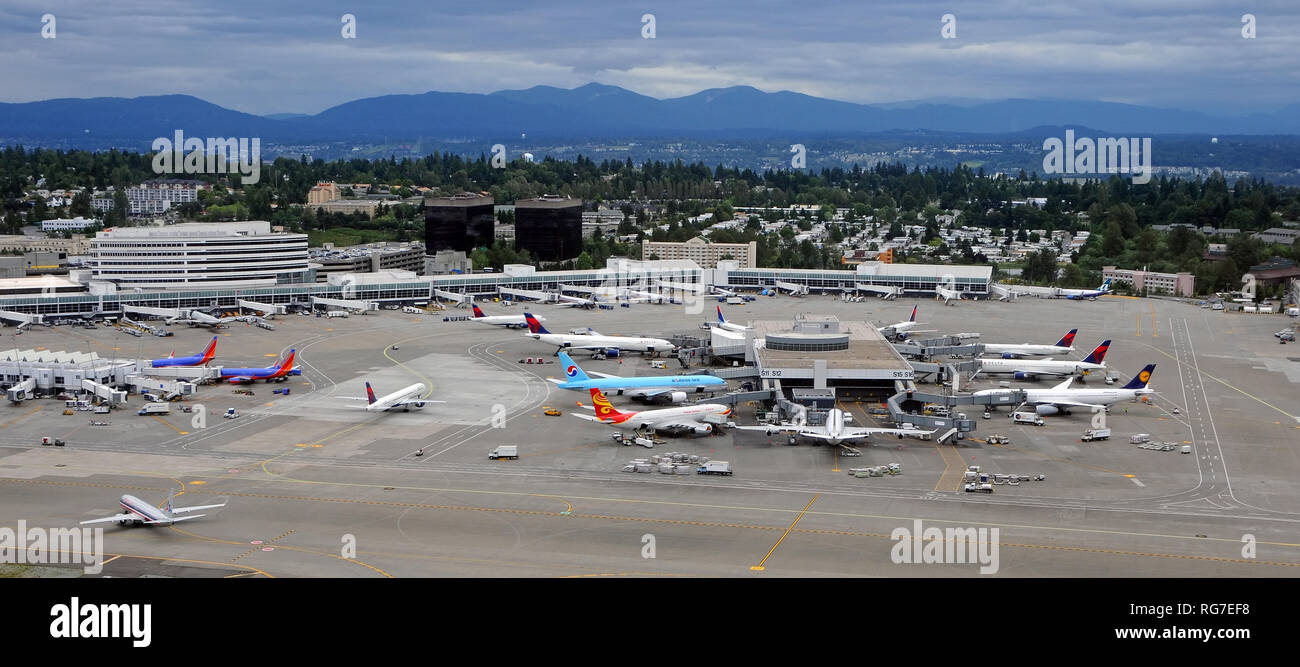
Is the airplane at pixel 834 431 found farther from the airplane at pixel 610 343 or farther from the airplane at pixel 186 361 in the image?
the airplane at pixel 186 361

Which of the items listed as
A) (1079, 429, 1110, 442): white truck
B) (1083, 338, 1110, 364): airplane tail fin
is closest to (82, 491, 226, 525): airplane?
(1079, 429, 1110, 442): white truck

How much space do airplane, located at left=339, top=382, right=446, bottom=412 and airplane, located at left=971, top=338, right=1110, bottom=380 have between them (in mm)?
42992

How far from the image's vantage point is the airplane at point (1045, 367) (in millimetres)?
88688

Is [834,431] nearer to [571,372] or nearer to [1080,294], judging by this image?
[571,372]

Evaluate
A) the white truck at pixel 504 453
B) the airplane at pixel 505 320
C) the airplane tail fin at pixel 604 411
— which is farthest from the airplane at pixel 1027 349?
the white truck at pixel 504 453

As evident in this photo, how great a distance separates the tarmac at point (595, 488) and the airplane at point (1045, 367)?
3674 mm

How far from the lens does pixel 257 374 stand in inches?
3391

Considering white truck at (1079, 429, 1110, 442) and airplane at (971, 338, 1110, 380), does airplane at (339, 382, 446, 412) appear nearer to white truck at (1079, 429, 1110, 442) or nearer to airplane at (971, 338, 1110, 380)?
white truck at (1079, 429, 1110, 442)

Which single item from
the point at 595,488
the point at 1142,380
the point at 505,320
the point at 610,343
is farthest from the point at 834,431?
the point at 505,320

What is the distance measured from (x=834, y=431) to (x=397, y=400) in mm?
29991

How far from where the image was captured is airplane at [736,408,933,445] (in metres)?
66.0
